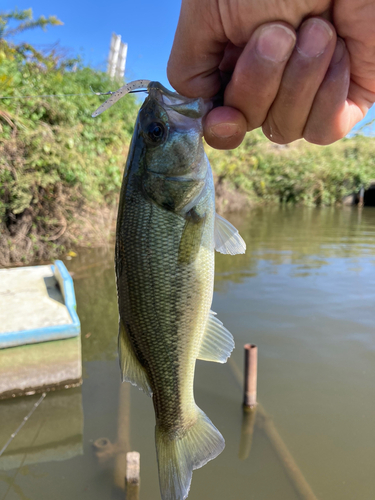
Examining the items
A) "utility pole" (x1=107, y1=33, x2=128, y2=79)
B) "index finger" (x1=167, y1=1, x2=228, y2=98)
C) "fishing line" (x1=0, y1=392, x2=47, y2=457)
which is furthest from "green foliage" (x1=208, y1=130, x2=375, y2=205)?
"index finger" (x1=167, y1=1, x2=228, y2=98)

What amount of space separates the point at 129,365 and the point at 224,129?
977 millimetres

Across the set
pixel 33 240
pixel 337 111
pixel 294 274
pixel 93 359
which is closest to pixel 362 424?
pixel 93 359

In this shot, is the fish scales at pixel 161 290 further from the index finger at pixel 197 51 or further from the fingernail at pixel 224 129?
the index finger at pixel 197 51

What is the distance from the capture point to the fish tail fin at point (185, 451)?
1.38m

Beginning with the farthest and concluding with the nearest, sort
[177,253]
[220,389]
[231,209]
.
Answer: [231,209]
[220,389]
[177,253]

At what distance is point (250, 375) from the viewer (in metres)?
4.28

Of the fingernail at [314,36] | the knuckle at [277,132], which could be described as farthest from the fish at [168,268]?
the fingernail at [314,36]

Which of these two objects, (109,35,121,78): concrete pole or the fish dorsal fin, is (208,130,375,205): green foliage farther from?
the fish dorsal fin

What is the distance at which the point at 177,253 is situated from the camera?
138cm

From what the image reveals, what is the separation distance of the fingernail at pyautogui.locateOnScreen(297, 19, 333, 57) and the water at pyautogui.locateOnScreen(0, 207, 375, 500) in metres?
3.60

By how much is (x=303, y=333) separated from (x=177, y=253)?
206 inches

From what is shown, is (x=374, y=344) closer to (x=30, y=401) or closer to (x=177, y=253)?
(x=30, y=401)

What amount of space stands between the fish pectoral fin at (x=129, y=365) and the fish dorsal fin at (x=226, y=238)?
1.62ft

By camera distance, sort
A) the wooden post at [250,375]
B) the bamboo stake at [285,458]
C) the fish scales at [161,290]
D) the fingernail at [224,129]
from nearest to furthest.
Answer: the fish scales at [161,290]
the fingernail at [224,129]
the bamboo stake at [285,458]
the wooden post at [250,375]
